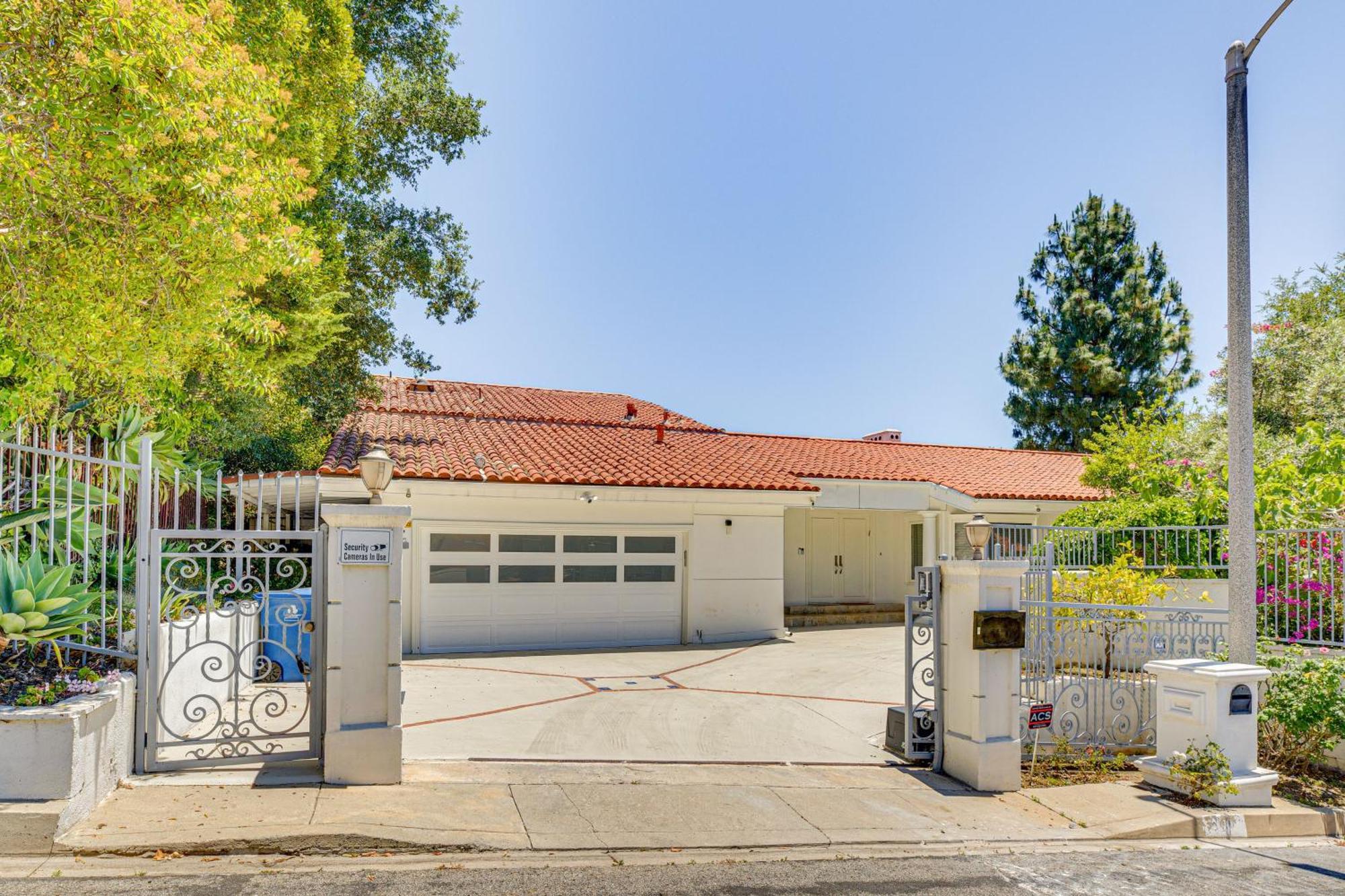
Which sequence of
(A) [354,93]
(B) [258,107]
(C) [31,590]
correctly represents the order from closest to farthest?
1. (C) [31,590]
2. (B) [258,107]
3. (A) [354,93]

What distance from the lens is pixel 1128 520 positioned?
40.6ft

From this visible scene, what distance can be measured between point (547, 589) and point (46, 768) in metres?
9.52

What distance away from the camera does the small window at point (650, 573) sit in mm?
15016

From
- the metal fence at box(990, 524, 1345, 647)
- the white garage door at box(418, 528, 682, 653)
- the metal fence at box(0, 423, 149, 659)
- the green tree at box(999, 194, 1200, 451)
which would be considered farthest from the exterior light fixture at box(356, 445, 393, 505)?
the green tree at box(999, 194, 1200, 451)

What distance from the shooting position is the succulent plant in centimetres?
560

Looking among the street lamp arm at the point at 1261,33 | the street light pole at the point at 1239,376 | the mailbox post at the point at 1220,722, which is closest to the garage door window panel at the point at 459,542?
the mailbox post at the point at 1220,722

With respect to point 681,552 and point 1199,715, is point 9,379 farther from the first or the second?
point 1199,715

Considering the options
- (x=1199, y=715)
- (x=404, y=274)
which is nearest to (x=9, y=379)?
(x=404, y=274)

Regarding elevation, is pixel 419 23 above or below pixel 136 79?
above

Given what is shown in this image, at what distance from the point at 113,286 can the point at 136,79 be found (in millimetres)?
2107

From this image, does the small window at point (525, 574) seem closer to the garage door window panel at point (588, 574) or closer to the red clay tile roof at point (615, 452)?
the garage door window panel at point (588, 574)

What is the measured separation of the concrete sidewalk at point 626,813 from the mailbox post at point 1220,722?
0.72 feet

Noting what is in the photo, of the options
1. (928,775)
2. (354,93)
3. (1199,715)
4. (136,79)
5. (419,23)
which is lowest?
(928,775)

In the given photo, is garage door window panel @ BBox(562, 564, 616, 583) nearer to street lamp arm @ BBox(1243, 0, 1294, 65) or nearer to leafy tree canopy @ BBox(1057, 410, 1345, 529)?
leafy tree canopy @ BBox(1057, 410, 1345, 529)
